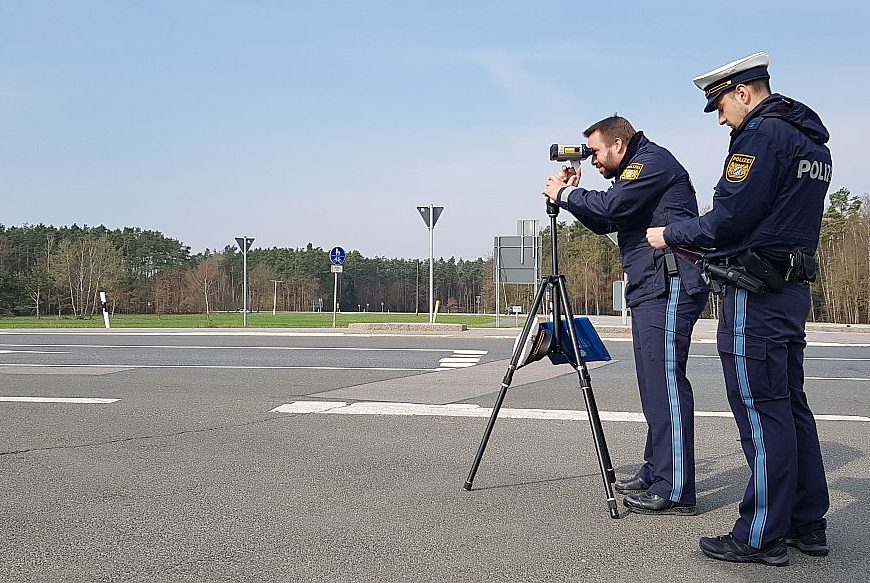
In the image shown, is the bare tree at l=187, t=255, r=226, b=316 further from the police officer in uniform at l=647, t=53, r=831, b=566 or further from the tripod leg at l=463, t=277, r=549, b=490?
the police officer in uniform at l=647, t=53, r=831, b=566

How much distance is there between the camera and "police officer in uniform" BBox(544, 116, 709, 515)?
4203 mm

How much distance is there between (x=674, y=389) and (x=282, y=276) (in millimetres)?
114877

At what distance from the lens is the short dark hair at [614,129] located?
14.8ft

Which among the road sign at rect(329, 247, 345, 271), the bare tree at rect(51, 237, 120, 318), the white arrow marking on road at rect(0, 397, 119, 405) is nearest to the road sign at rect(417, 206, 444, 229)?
the road sign at rect(329, 247, 345, 271)

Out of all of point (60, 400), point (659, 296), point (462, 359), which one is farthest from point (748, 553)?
point (462, 359)

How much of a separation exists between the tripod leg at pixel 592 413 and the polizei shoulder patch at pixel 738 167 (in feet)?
4.02

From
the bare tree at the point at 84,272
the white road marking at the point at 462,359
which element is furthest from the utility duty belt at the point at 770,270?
the bare tree at the point at 84,272

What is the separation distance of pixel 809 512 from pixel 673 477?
74 centimetres

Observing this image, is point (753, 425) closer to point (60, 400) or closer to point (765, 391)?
point (765, 391)

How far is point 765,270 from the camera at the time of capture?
11.2ft

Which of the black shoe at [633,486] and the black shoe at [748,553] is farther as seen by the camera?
the black shoe at [633,486]

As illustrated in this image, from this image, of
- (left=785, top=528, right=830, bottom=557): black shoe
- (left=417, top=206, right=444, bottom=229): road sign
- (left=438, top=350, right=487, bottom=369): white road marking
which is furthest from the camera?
Result: (left=417, top=206, right=444, bottom=229): road sign

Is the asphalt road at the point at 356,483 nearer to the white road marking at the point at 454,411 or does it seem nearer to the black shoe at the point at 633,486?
the white road marking at the point at 454,411

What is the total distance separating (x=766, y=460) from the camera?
3521 mm
